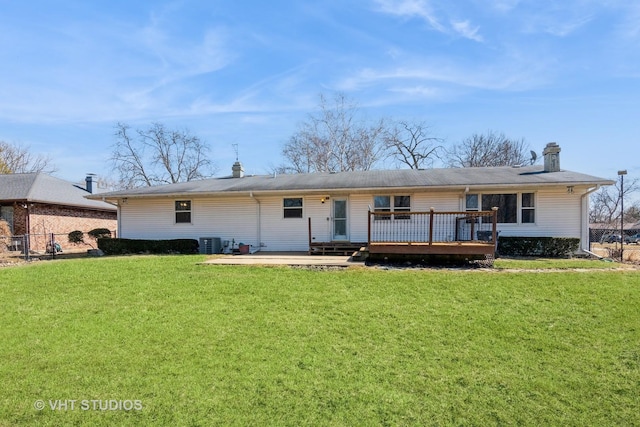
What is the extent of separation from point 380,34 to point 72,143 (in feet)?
74.8

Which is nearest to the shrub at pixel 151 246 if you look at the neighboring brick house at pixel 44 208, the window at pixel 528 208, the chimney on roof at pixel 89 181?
the neighboring brick house at pixel 44 208

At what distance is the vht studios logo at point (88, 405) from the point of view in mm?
3084

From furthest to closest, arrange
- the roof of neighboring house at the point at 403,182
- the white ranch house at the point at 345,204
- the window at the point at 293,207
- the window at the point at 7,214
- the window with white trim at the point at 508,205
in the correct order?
the window at the point at 7,214
the window at the point at 293,207
the window with white trim at the point at 508,205
the white ranch house at the point at 345,204
the roof of neighboring house at the point at 403,182

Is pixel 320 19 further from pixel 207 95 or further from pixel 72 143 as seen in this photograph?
pixel 72 143

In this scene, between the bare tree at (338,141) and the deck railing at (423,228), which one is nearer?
the deck railing at (423,228)

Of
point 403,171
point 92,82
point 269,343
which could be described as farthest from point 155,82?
point 269,343

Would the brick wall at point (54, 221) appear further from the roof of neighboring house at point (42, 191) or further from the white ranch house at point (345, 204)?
the white ranch house at point (345, 204)

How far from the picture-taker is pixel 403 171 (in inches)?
610

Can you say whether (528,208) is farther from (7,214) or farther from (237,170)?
(7,214)

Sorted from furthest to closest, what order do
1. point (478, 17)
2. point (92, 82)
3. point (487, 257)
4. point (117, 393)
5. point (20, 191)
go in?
point (20, 191)
point (92, 82)
point (478, 17)
point (487, 257)
point (117, 393)

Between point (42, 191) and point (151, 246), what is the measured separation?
10.0 m

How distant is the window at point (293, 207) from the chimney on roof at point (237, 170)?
16.0 feet

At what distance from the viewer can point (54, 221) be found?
18.3m

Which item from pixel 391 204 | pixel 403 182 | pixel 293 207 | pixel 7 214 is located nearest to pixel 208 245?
pixel 293 207
